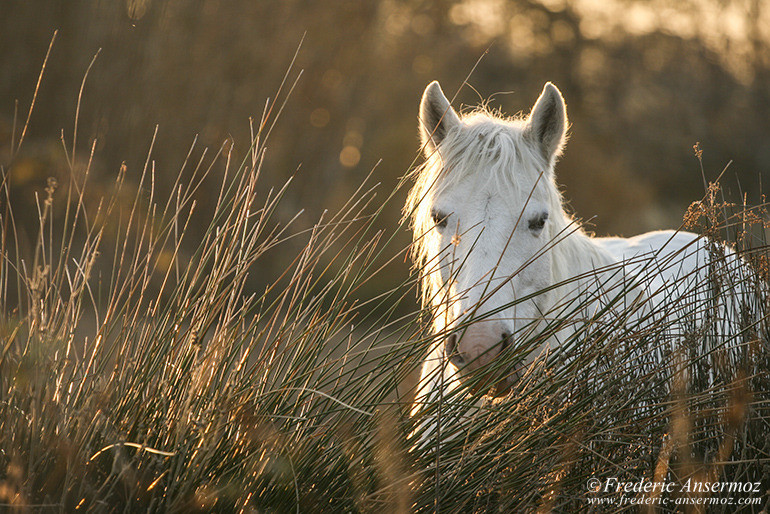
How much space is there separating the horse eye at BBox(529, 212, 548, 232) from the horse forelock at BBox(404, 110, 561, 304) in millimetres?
97

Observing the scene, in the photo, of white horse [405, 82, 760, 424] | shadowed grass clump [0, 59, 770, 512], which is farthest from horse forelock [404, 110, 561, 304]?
shadowed grass clump [0, 59, 770, 512]

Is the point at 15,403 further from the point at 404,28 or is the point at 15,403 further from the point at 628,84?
the point at 628,84

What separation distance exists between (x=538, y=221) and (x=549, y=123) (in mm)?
508

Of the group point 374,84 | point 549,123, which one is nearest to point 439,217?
point 549,123

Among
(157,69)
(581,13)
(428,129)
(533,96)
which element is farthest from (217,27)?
(581,13)

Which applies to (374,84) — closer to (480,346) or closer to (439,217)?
(439,217)

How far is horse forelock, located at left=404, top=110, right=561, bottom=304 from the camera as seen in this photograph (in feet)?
7.95

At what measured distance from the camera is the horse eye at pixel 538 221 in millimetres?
2371

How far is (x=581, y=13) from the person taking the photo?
661 inches

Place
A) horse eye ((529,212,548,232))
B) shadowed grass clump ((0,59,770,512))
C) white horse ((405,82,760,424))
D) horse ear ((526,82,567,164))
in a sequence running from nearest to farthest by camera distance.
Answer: shadowed grass clump ((0,59,770,512)) < white horse ((405,82,760,424)) < horse eye ((529,212,548,232)) < horse ear ((526,82,567,164))

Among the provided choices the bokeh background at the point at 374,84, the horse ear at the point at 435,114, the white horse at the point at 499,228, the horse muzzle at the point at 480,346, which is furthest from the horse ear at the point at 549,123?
the horse muzzle at the point at 480,346

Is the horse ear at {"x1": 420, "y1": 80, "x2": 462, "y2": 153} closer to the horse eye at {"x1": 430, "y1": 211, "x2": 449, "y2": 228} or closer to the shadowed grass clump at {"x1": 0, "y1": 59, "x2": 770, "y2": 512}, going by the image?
the horse eye at {"x1": 430, "y1": 211, "x2": 449, "y2": 228}

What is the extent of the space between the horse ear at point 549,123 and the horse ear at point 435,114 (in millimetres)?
312

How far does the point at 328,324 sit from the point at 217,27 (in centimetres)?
739
